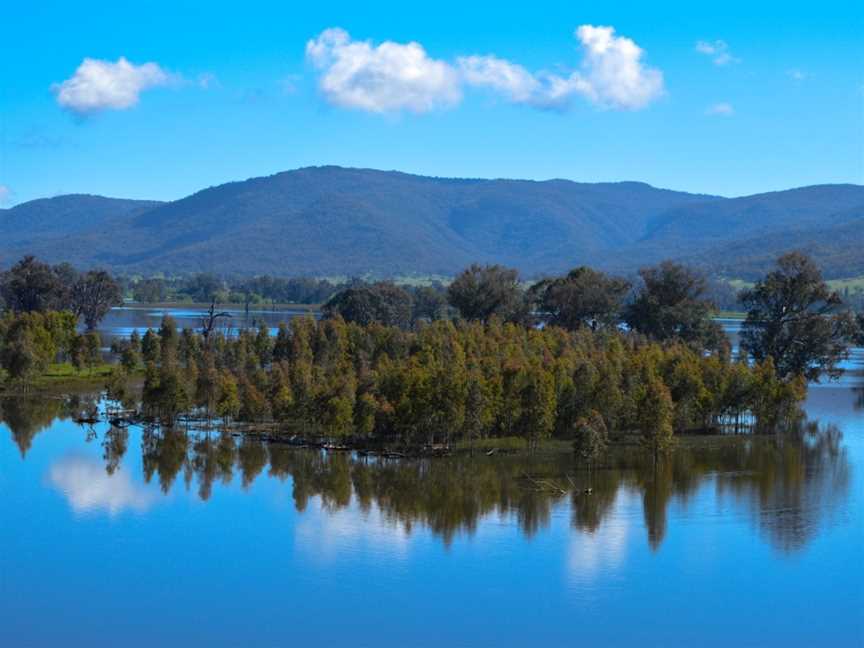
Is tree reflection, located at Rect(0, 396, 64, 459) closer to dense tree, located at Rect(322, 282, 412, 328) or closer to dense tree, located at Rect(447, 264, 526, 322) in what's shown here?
dense tree, located at Rect(447, 264, 526, 322)

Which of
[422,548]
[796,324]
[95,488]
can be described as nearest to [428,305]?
[796,324]

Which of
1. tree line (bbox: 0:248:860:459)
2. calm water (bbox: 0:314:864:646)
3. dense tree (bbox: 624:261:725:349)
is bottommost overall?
calm water (bbox: 0:314:864:646)

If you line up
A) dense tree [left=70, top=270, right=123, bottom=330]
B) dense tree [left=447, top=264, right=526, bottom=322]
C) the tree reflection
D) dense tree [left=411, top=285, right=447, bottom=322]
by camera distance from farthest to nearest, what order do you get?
dense tree [left=411, top=285, right=447, bottom=322] → dense tree [left=70, top=270, right=123, bottom=330] → dense tree [left=447, top=264, right=526, bottom=322] → the tree reflection

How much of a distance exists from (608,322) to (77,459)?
54.4 m

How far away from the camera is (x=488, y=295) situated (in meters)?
101

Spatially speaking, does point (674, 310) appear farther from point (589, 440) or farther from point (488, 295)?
point (589, 440)

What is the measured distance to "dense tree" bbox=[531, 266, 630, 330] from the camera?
310ft

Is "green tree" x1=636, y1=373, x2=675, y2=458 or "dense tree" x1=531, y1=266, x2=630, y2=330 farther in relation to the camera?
"dense tree" x1=531, y1=266, x2=630, y2=330

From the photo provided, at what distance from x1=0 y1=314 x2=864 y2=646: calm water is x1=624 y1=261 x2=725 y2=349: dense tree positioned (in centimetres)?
3426

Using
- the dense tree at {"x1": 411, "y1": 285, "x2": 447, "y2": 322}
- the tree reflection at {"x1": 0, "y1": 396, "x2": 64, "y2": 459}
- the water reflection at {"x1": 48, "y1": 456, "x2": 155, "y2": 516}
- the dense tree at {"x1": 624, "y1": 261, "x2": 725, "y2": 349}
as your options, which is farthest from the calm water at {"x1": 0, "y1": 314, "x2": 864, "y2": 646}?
the dense tree at {"x1": 411, "y1": 285, "x2": 447, "y2": 322}

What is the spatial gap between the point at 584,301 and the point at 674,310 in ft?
31.7

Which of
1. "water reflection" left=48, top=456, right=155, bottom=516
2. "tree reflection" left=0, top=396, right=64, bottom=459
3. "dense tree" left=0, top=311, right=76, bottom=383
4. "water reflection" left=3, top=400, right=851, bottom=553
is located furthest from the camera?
"dense tree" left=0, top=311, right=76, bottom=383

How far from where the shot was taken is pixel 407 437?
2069 inches

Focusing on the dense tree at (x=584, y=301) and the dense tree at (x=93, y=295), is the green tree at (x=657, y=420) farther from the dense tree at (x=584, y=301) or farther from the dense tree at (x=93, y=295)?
the dense tree at (x=93, y=295)
